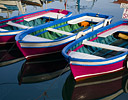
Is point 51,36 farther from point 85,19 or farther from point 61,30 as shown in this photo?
point 85,19

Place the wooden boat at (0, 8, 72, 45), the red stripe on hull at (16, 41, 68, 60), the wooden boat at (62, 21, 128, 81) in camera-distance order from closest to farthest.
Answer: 1. the wooden boat at (62, 21, 128, 81)
2. the red stripe on hull at (16, 41, 68, 60)
3. the wooden boat at (0, 8, 72, 45)

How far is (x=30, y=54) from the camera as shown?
1498 centimetres

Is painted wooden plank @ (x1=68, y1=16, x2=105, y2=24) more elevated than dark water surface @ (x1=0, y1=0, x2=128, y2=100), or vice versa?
painted wooden plank @ (x1=68, y1=16, x2=105, y2=24)

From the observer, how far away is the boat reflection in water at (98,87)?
436 inches

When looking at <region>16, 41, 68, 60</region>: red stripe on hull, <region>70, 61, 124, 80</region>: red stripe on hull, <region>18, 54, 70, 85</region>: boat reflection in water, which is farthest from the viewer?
<region>16, 41, 68, 60</region>: red stripe on hull

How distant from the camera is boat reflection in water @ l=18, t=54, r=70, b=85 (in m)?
13.2

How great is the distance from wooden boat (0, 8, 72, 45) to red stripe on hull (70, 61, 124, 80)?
30.5ft

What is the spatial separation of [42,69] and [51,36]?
15.5 ft

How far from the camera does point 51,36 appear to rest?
696 inches

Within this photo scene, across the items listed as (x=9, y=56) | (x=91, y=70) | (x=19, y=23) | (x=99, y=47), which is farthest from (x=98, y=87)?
(x=19, y=23)

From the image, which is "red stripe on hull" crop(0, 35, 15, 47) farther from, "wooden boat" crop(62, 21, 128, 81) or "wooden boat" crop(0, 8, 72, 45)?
"wooden boat" crop(62, 21, 128, 81)

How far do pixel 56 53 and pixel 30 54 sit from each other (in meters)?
2.55

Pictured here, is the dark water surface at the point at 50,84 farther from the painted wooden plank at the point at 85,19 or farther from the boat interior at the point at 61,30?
the painted wooden plank at the point at 85,19

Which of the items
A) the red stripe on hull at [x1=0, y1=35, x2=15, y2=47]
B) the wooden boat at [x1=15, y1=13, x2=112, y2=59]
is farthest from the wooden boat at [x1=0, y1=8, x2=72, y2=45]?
the wooden boat at [x1=15, y1=13, x2=112, y2=59]
